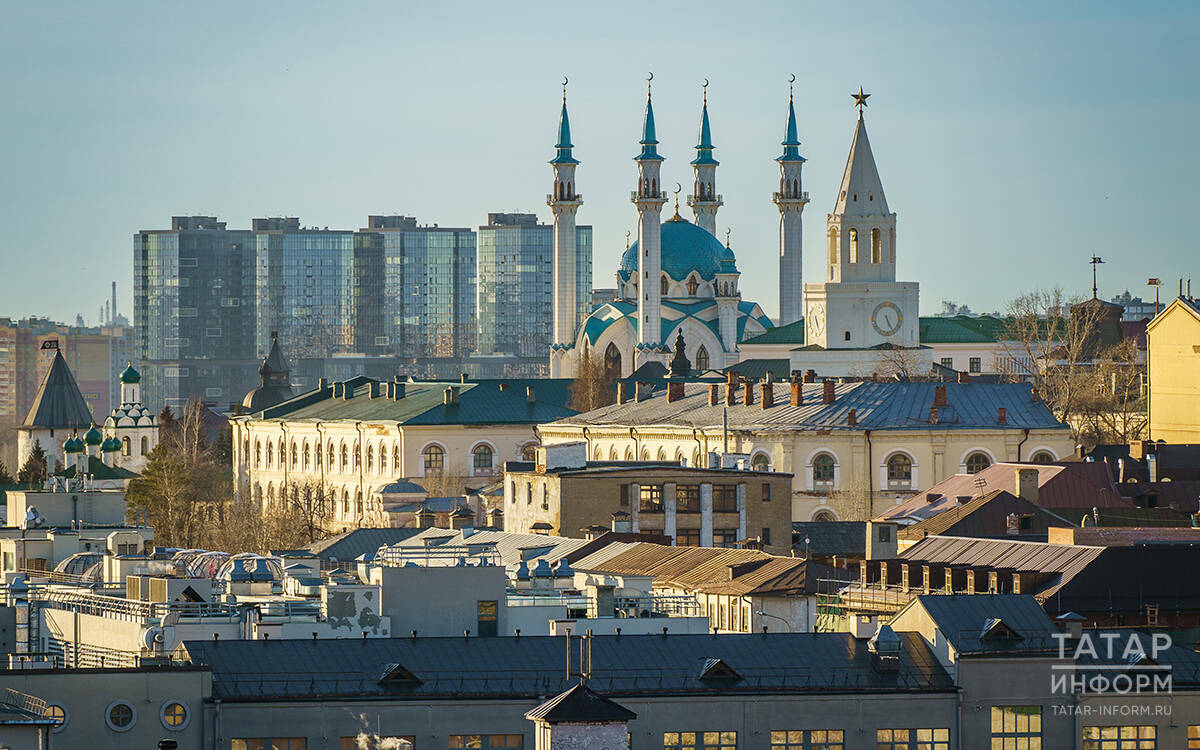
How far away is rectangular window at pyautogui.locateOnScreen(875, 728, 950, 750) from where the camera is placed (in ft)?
134

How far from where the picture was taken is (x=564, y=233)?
524 ft

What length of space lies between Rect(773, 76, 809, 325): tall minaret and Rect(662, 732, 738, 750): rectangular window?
4755 inches

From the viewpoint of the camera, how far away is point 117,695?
38.2 m

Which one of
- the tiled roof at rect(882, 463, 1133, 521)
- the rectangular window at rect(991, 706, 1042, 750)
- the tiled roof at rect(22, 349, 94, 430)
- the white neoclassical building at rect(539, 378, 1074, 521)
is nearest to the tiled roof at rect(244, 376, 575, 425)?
the tiled roof at rect(22, 349, 94, 430)

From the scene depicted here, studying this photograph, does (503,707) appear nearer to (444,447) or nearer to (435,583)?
(435,583)

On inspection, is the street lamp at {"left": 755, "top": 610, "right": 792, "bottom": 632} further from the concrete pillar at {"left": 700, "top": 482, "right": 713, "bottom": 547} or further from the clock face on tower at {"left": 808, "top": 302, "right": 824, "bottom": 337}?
the clock face on tower at {"left": 808, "top": 302, "right": 824, "bottom": 337}

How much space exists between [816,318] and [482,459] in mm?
20654

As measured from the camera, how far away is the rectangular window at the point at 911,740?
40.9 meters

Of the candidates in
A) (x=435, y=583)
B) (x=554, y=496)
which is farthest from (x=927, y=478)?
(x=435, y=583)

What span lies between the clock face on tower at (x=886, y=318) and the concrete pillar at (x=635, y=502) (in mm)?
55839

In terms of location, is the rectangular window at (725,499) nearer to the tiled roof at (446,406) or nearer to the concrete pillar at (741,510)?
the concrete pillar at (741,510)

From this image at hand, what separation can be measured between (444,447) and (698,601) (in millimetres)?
62582

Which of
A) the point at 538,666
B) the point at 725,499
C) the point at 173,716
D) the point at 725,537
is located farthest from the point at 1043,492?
the point at 173,716

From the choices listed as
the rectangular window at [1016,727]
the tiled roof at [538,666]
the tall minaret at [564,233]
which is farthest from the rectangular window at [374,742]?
the tall minaret at [564,233]
